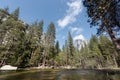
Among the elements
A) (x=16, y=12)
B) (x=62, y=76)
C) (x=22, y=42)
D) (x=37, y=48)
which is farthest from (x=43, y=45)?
(x=62, y=76)

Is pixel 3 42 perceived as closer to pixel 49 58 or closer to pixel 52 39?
pixel 49 58

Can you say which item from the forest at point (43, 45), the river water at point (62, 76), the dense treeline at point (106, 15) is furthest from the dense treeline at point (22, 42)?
the dense treeline at point (106, 15)

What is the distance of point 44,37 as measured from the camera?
219ft

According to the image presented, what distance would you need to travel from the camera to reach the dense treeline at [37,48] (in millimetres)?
39219

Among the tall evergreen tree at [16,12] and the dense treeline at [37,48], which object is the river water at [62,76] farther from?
the tall evergreen tree at [16,12]

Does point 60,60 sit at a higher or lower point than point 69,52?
lower

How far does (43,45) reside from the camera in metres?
62.1

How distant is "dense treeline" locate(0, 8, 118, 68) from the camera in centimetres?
3922

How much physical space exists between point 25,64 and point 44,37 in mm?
23114

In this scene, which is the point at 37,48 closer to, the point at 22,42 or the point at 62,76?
the point at 22,42

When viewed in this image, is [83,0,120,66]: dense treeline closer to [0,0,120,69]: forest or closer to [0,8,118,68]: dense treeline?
[0,0,120,69]: forest

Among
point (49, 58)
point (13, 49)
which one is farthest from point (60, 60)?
point (13, 49)

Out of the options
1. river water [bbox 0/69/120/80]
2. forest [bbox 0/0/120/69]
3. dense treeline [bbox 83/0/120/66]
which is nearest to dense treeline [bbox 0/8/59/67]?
forest [bbox 0/0/120/69]

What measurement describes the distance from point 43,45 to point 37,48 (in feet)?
27.8
